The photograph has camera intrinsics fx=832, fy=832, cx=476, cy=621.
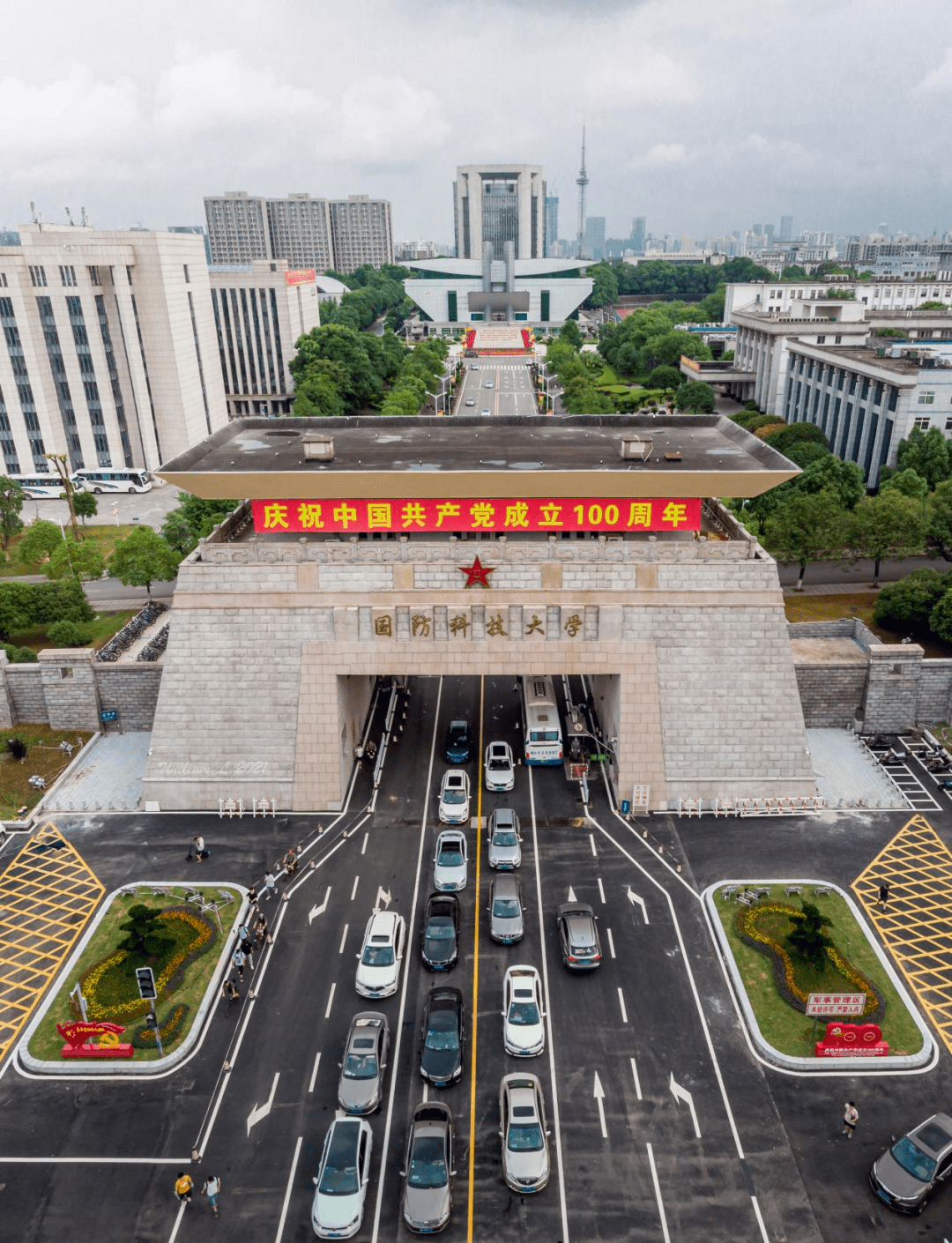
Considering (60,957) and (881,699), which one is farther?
(881,699)

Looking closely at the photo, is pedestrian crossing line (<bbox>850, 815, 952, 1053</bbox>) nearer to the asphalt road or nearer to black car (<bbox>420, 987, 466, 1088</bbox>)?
the asphalt road

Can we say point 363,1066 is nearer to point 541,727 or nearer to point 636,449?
point 541,727

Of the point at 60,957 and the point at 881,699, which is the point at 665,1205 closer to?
the point at 60,957

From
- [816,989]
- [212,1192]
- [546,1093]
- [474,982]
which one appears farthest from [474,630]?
[212,1192]

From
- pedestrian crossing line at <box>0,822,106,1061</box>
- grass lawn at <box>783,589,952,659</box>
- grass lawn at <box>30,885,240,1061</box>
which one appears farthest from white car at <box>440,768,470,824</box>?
grass lawn at <box>783,589,952,659</box>

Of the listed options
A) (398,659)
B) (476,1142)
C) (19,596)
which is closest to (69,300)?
(19,596)

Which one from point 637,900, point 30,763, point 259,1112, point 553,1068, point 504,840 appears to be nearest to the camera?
point 259,1112
